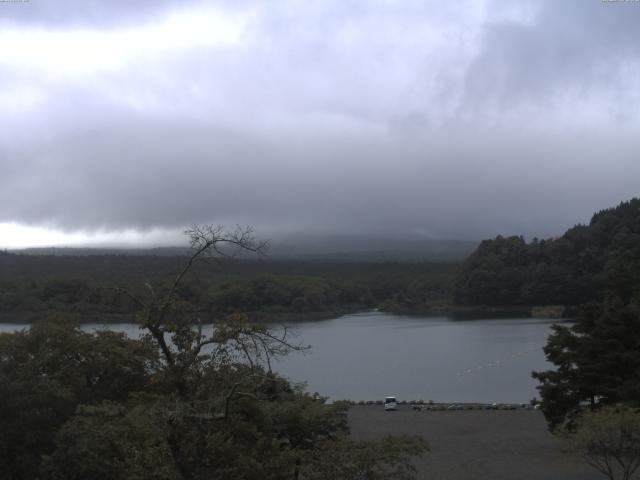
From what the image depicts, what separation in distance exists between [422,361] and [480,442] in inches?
957

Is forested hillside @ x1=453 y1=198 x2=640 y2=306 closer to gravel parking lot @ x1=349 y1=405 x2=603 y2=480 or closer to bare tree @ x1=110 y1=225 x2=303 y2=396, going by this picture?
gravel parking lot @ x1=349 y1=405 x2=603 y2=480

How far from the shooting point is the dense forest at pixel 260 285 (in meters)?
66.4

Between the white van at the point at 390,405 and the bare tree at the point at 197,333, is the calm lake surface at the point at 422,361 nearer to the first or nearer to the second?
the white van at the point at 390,405

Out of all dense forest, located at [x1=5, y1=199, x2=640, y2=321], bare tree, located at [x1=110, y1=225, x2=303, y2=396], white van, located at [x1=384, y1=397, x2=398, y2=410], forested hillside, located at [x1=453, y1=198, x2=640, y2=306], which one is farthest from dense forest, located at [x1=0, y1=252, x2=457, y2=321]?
bare tree, located at [x1=110, y1=225, x2=303, y2=396]

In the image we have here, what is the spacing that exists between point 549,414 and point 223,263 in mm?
15828

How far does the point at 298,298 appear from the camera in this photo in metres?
83.1

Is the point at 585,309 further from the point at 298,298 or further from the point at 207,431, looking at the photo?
the point at 298,298

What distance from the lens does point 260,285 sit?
8138cm

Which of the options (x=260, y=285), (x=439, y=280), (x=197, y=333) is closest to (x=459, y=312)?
(x=439, y=280)

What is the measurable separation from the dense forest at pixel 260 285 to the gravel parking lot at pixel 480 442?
116 feet

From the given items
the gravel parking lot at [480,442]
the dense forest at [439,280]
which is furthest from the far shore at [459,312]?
the gravel parking lot at [480,442]

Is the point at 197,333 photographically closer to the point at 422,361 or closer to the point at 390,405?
the point at 390,405

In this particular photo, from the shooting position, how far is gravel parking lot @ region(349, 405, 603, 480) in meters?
18.8

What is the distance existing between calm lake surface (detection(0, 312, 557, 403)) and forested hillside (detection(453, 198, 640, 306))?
13529mm
